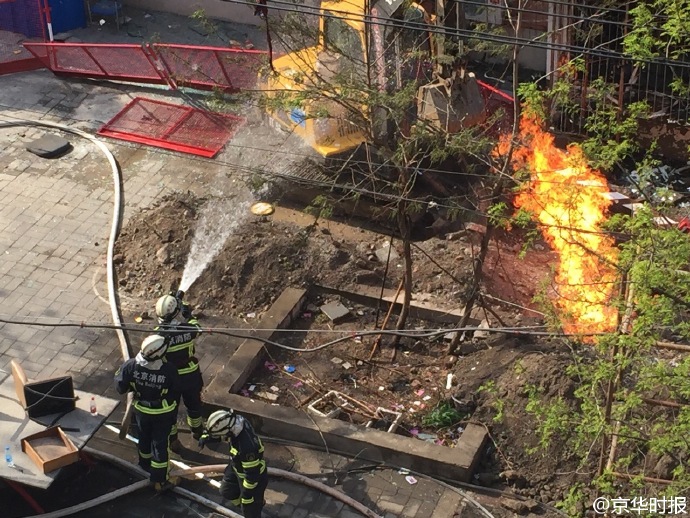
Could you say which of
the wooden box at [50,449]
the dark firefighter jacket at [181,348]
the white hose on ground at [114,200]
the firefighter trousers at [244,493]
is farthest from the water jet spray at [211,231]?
the firefighter trousers at [244,493]

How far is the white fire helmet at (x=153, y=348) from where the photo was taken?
1088 centimetres

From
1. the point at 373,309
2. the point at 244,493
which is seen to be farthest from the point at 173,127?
the point at 244,493

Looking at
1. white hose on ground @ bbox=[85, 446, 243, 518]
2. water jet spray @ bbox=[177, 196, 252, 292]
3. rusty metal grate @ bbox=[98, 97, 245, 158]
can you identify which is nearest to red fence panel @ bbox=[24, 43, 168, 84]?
rusty metal grate @ bbox=[98, 97, 245, 158]

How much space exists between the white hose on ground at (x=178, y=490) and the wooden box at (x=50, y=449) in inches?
30.4

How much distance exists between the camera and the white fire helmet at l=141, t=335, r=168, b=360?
10883 mm

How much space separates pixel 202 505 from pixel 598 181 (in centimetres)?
716

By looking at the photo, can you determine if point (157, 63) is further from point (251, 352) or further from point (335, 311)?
point (251, 352)

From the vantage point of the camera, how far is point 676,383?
28.7 feet

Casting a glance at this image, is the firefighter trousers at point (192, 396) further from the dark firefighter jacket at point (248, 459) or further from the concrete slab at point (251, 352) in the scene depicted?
the dark firefighter jacket at point (248, 459)

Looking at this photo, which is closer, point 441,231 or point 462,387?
point 462,387

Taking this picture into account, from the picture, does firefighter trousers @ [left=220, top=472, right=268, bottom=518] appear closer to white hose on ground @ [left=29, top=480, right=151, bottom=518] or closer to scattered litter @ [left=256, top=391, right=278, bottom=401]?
white hose on ground @ [left=29, top=480, right=151, bottom=518]

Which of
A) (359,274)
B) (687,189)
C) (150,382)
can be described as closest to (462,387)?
(359,274)

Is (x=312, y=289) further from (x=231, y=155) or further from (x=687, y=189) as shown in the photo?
(x=687, y=189)

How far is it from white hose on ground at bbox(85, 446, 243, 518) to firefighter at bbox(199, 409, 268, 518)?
0.35 metres
